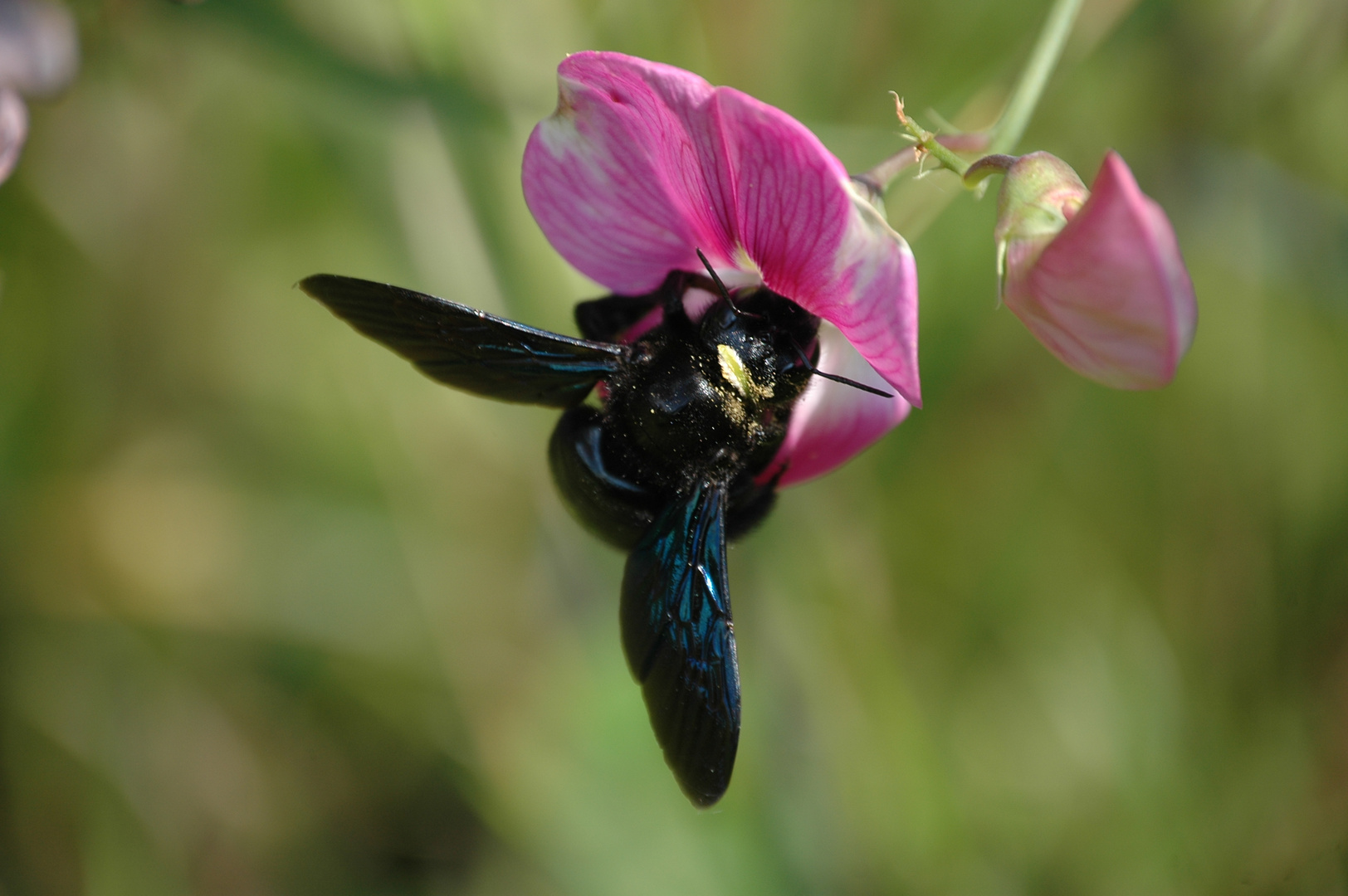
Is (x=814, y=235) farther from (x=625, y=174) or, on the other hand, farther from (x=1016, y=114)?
(x=1016, y=114)

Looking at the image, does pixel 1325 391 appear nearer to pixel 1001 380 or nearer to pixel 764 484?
pixel 1001 380

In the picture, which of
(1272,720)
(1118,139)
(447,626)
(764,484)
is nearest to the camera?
(764,484)

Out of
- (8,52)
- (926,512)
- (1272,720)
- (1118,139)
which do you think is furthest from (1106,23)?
(8,52)

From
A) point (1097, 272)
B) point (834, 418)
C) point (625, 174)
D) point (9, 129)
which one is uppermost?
point (1097, 272)

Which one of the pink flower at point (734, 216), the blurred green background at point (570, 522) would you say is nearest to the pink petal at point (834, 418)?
the pink flower at point (734, 216)

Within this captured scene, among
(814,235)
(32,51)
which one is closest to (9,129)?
(32,51)

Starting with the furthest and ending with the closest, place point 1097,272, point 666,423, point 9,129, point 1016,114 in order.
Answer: point 9,129 → point 1016,114 → point 666,423 → point 1097,272
